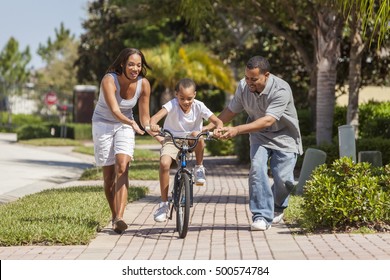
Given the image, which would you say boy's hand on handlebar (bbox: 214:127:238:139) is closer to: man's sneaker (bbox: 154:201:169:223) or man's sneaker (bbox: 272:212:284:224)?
man's sneaker (bbox: 154:201:169:223)

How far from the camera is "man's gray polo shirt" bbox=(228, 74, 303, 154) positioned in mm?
9602

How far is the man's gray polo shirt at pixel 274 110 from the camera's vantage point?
9.60 m

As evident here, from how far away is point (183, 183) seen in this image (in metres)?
9.60

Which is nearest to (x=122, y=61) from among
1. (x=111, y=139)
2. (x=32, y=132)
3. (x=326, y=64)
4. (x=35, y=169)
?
(x=111, y=139)

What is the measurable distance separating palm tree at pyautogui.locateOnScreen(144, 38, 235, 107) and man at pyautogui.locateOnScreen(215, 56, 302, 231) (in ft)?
123

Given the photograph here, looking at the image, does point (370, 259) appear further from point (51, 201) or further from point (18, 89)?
point (18, 89)

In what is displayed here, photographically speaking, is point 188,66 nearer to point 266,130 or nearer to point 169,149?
point 266,130

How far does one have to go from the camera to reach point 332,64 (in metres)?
20.2

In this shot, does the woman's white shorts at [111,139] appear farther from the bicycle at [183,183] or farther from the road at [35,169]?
the road at [35,169]

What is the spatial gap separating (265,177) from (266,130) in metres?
0.47

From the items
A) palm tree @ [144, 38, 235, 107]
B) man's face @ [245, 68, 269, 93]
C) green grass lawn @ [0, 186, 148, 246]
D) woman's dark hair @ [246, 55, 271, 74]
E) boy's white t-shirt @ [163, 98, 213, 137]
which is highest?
palm tree @ [144, 38, 235, 107]

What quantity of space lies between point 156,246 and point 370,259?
7.29 ft

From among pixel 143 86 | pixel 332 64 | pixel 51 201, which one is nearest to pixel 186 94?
pixel 143 86

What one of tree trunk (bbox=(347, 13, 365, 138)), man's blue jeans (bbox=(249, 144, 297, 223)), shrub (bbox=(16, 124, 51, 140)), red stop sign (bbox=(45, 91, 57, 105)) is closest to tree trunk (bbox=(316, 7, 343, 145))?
tree trunk (bbox=(347, 13, 365, 138))
